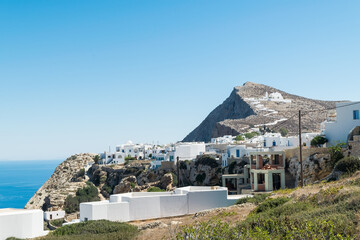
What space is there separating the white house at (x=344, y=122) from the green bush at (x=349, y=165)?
8322 mm

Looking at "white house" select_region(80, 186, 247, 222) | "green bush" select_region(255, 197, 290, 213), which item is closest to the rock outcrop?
"white house" select_region(80, 186, 247, 222)

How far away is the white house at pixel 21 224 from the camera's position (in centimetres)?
1908

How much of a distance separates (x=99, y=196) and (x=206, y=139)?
7131 centimetres

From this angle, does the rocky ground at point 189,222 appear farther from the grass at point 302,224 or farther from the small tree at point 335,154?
the small tree at point 335,154

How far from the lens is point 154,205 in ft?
70.7

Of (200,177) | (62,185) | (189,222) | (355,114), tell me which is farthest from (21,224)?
(62,185)

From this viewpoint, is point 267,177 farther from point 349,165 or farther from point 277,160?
point 349,165

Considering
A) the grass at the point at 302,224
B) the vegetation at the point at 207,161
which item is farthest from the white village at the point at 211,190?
the grass at the point at 302,224

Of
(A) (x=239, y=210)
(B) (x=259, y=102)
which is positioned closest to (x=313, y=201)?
(A) (x=239, y=210)

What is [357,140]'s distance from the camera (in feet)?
94.1

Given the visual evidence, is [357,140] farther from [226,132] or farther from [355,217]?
[226,132]

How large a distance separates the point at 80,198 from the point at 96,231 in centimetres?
5080

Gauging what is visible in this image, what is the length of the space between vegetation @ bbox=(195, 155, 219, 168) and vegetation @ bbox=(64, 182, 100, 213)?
21043mm

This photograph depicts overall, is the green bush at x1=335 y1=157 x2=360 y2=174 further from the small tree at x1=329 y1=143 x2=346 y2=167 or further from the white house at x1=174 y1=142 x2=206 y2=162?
the white house at x1=174 y1=142 x2=206 y2=162
